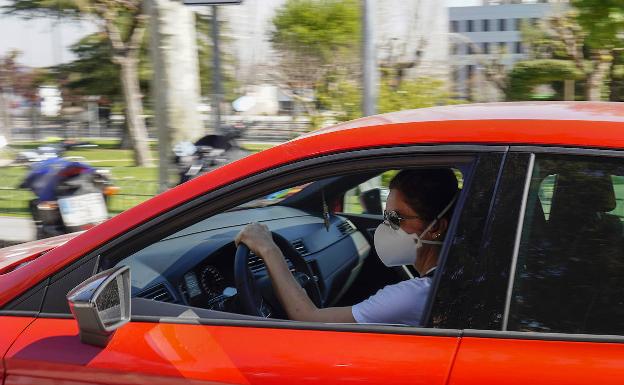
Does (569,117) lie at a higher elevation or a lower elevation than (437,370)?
higher

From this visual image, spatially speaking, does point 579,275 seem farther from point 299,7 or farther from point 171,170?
point 299,7

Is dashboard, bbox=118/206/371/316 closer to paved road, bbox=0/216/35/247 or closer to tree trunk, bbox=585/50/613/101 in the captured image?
paved road, bbox=0/216/35/247

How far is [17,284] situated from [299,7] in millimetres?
19271

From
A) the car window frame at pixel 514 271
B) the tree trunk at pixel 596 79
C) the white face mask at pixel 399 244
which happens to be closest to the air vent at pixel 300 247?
the white face mask at pixel 399 244

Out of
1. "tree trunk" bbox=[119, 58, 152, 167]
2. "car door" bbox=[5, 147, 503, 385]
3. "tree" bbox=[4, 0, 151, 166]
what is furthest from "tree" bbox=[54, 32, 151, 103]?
"car door" bbox=[5, 147, 503, 385]

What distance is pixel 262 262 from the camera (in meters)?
2.66

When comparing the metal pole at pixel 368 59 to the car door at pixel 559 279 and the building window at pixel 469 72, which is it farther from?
the building window at pixel 469 72

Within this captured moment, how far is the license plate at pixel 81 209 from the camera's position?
6.86 m

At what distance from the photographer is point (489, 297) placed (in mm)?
1866

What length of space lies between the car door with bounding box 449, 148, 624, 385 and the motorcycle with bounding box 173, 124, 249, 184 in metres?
5.03

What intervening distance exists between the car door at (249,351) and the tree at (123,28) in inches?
761

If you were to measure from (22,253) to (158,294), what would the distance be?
859mm

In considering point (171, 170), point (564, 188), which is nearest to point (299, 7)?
point (171, 170)

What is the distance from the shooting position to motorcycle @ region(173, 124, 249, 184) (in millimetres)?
6805
